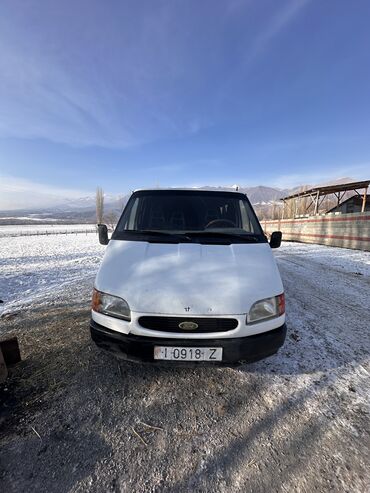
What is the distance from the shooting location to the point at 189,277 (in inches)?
93.5

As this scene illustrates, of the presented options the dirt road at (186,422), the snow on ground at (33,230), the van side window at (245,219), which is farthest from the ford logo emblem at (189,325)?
the snow on ground at (33,230)

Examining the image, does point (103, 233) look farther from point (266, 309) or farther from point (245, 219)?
point (266, 309)

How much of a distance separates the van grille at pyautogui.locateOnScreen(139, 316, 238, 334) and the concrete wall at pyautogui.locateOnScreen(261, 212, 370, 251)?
12730 mm

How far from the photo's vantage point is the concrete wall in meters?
12.1

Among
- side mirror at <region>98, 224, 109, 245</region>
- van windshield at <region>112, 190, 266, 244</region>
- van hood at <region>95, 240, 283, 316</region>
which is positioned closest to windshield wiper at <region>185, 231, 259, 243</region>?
van windshield at <region>112, 190, 266, 244</region>

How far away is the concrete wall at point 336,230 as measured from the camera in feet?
39.7

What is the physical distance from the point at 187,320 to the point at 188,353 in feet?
0.93

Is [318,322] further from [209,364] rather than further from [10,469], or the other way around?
[10,469]

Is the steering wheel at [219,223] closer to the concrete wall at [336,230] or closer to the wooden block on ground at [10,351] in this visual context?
the wooden block on ground at [10,351]

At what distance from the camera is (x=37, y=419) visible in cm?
206

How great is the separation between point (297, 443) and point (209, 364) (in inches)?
32.5

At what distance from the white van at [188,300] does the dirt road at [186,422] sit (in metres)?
0.44

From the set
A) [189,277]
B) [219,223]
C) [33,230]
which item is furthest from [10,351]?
[33,230]

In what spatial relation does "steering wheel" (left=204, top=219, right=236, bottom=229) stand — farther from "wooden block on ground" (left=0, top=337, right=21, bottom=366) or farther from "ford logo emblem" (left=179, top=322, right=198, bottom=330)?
"wooden block on ground" (left=0, top=337, right=21, bottom=366)
